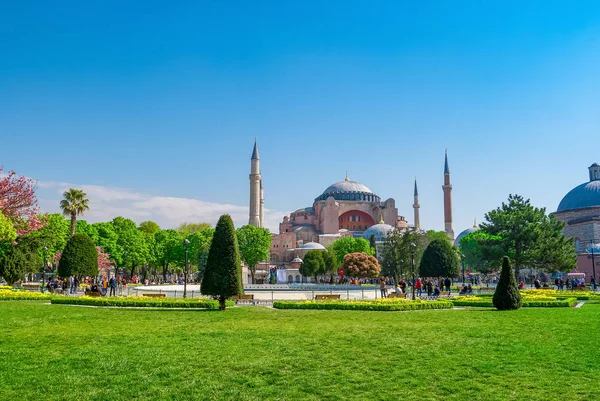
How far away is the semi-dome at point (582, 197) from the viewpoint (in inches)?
2152

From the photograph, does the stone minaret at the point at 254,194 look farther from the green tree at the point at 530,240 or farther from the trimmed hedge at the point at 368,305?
the trimmed hedge at the point at 368,305

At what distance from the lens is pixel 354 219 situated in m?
89.1

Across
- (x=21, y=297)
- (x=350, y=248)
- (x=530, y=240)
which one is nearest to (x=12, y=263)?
(x=21, y=297)

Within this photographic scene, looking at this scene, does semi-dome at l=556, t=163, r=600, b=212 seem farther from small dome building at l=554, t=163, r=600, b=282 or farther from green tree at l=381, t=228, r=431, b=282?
green tree at l=381, t=228, r=431, b=282

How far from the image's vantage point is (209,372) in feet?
22.9

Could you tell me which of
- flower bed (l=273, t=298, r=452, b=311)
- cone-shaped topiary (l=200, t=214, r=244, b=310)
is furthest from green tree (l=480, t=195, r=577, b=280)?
cone-shaped topiary (l=200, t=214, r=244, b=310)

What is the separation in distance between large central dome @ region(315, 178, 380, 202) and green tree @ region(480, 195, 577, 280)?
56.7 metres

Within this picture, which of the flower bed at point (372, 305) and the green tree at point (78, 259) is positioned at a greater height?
the green tree at point (78, 259)

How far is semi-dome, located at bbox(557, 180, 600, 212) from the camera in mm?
54656

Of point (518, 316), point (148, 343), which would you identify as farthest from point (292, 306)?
point (148, 343)

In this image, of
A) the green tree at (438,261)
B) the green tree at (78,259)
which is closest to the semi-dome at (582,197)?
the green tree at (438,261)

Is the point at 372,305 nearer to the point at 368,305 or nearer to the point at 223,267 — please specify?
the point at 368,305

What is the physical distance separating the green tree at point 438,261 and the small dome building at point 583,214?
24162mm

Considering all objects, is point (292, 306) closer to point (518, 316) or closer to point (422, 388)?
point (518, 316)
